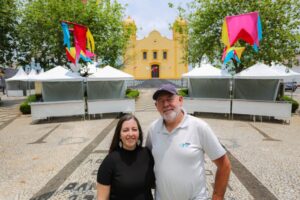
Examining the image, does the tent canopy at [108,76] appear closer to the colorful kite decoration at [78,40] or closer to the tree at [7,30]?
the colorful kite decoration at [78,40]

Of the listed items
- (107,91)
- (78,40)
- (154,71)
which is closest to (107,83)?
(107,91)

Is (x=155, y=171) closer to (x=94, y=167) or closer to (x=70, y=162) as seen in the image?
(x=94, y=167)

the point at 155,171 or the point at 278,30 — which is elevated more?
the point at 278,30

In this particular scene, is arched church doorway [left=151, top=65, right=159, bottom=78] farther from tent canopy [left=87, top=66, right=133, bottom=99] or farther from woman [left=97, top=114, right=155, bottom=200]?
woman [left=97, top=114, right=155, bottom=200]

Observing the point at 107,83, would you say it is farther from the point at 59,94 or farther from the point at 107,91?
the point at 59,94

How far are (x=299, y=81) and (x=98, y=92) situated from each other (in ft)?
146

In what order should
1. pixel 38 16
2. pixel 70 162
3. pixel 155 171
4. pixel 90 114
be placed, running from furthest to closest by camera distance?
pixel 38 16 → pixel 90 114 → pixel 70 162 → pixel 155 171

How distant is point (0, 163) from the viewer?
6422mm

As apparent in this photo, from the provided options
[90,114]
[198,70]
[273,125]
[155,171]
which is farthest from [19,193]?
[198,70]

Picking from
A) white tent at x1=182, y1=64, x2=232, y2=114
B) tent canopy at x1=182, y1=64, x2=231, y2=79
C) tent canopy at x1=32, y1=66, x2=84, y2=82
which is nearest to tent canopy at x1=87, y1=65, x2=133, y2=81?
tent canopy at x1=32, y1=66, x2=84, y2=82

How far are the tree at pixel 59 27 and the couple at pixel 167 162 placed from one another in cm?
1832

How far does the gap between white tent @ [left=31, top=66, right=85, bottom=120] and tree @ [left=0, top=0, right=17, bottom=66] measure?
10115 mm

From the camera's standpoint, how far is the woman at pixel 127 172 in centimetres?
214

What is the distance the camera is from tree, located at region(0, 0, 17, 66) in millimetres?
20141
